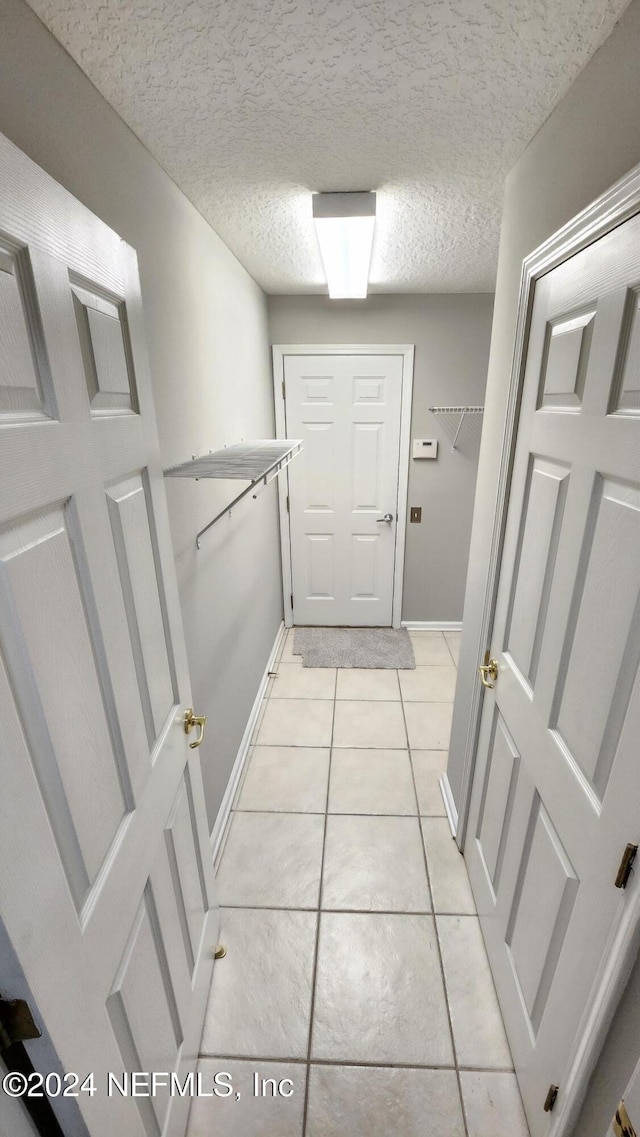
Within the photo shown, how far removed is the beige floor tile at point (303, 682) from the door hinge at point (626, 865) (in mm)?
2254

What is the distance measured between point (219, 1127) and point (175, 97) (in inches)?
98.7

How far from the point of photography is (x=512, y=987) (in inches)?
53.5

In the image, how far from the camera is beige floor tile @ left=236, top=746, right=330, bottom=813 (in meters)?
2.23

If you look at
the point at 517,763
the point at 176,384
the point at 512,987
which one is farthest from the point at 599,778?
the point at 176,384

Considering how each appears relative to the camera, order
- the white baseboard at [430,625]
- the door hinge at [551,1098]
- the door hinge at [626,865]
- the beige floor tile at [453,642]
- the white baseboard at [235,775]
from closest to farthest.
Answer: the door hinge at [626,865]
the door hinge at [551,1098]
the white baseboard at [235,775]
the beige floor tile at [453,642]
the white baseboard at [430,625]

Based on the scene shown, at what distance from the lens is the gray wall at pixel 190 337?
2.83 ft

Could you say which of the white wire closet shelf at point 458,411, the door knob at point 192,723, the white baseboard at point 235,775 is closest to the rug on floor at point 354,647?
the white baseboard at point 235,775

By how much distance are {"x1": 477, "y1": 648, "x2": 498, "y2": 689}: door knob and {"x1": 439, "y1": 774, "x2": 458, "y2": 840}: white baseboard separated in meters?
0.84

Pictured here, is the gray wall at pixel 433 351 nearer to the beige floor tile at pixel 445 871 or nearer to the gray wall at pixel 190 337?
the gray wall at pixel 190 337

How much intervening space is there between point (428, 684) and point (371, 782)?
0.95 metres

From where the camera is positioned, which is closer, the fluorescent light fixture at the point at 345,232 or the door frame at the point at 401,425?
the fluorescent light fixture at the point at 345,232

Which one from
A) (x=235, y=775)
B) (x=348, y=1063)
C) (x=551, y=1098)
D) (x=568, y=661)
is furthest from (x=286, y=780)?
(x=568, y=661)

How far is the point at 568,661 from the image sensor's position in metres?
1.07

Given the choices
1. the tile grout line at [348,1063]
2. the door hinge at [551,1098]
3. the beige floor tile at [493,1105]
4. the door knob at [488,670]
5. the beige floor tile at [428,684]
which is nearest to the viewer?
the door hinge at [551,1098]
